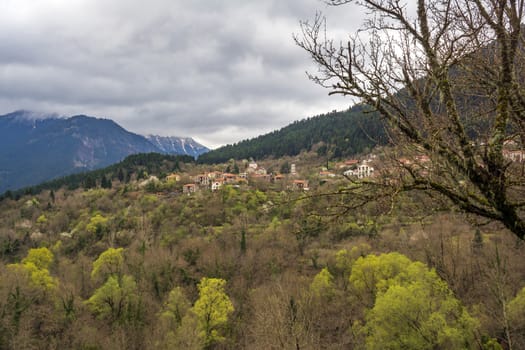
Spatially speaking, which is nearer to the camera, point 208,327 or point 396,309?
point 396,309

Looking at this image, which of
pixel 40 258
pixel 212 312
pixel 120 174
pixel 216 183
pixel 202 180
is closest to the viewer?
pixel 212 312

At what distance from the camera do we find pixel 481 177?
288cm

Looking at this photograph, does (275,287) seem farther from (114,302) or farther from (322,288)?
(114,302)

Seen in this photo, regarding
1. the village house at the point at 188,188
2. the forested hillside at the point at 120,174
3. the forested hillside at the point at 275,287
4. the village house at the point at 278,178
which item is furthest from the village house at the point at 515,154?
the forested hillside at the point at 120,174

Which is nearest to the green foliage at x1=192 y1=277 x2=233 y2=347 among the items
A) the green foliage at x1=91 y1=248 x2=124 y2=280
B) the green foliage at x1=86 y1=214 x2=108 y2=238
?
the green foliage at x1=91 y1=248 x2=124 y2=280

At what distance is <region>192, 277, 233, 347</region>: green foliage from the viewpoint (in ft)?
77.1

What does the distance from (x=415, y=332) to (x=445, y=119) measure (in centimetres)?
1840

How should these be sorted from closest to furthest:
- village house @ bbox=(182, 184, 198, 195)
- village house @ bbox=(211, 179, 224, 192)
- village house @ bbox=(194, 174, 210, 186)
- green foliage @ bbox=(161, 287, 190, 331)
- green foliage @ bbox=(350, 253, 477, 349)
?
green foliage @ bbox=(350, 253, 477, 349) < green foliage @ bbox=(161, 287, 190, 331) < village house @ bbox=(211, 179, 224, 192) < village house @ bbox=(182, 184, 198, 195) < village house @ bbox=(194, 174, 210, 186)

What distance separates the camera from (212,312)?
78.6 feet

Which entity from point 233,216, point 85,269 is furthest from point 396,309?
point 233,216

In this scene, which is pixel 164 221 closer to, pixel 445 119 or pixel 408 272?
pixel 408 272

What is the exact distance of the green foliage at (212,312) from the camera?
23500 mm

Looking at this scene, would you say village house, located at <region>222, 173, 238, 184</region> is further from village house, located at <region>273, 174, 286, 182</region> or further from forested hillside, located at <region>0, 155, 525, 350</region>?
forested hillside, located at <region>0, 155, 525, 350</region>

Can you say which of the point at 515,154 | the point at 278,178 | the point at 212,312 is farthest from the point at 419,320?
the point at 278,178
